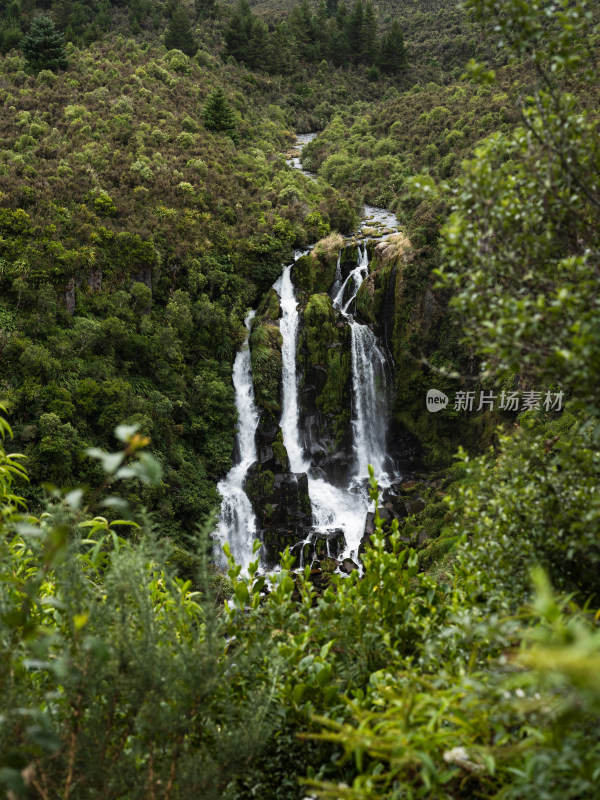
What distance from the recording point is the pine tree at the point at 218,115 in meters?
26.0

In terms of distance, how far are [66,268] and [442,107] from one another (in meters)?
25.0

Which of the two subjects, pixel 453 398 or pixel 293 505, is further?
pixel 453 398

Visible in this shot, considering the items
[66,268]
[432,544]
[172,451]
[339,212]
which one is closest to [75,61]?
[339,212]

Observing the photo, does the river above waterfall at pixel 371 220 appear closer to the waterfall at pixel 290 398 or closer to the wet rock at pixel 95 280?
the waterfall at pixel 290 398

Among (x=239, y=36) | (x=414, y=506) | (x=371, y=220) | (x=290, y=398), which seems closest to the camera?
(x=414, y=506)

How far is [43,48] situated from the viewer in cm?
2514

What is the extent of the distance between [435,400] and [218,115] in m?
19.2

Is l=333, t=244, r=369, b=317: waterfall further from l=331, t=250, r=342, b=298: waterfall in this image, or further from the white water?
the white water

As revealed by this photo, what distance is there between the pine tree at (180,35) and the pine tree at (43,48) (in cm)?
837

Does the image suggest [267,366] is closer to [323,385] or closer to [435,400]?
[323,385]

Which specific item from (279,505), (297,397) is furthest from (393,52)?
(279,505)

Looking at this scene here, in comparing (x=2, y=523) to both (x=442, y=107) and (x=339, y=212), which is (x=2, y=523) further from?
(x=442, y=107)

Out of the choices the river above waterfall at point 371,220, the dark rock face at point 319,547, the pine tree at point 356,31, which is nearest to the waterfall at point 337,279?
the river above waterfall at point 371,220

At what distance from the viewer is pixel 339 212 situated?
2306 centimetres
